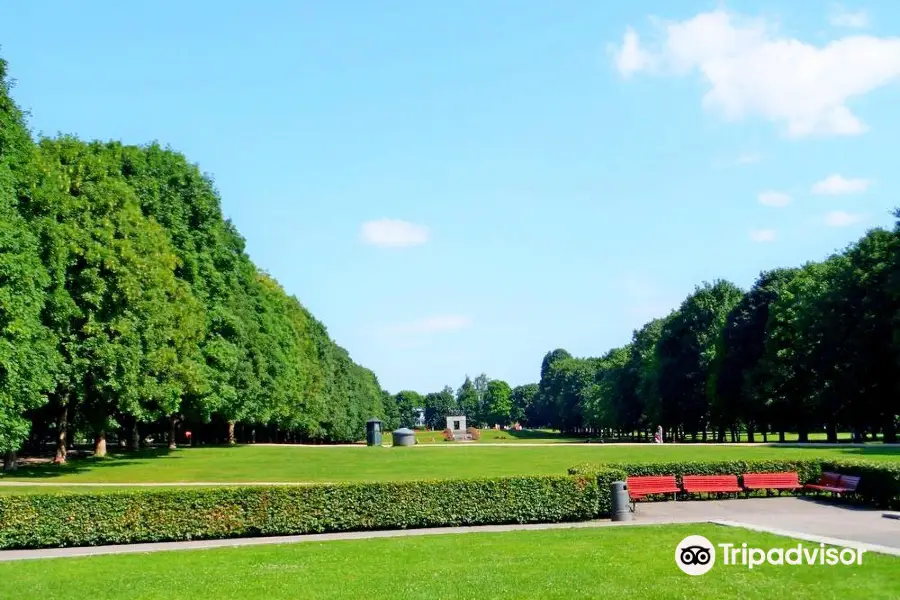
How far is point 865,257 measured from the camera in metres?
58.7

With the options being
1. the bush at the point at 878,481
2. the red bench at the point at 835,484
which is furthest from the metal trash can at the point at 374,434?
the bush at the point at 878,481

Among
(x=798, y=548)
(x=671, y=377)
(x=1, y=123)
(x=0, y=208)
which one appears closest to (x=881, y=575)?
(x=798, y=548)

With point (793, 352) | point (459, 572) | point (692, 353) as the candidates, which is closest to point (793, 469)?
point (459, 572)

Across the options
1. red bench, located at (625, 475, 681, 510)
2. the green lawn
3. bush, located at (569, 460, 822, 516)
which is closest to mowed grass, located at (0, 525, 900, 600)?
red bench, located at (625, 475, 681, 510)

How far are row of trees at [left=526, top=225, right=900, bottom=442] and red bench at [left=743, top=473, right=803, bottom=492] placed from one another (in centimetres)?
2684

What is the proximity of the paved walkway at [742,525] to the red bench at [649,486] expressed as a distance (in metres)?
0.45

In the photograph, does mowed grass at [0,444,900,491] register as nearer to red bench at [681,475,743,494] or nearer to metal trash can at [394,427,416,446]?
red bench at [681,475,743,494]

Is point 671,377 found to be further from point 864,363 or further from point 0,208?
point 0,208

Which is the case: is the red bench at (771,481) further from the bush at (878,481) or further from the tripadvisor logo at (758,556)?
the tripadvisor logo at (758,556)

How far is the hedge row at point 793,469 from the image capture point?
24.0 metres

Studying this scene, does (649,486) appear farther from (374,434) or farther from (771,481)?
(374,434)

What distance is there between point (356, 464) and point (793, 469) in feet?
72.9

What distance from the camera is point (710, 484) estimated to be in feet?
90.5

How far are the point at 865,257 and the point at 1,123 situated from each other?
5545cm
